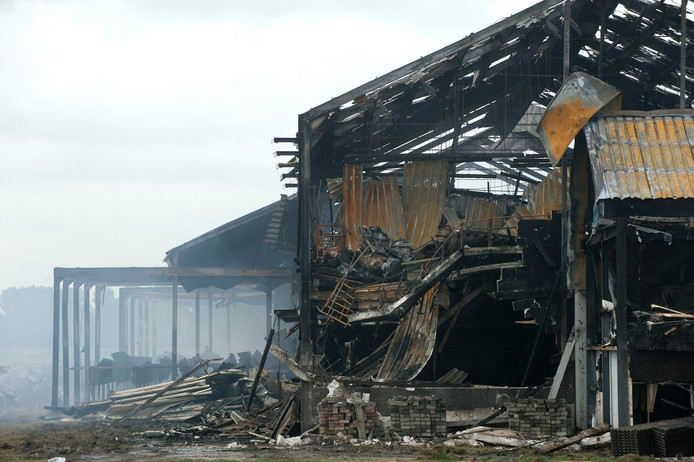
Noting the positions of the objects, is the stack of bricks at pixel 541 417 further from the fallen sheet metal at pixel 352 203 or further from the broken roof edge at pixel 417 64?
the fallen sheet metal at pixel 352 203

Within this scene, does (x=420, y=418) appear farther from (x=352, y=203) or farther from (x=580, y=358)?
(x=352, y=203)

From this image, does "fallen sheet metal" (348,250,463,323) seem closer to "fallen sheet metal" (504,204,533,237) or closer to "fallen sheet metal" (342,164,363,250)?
"fallen sheet metal" (504,204,533,237)

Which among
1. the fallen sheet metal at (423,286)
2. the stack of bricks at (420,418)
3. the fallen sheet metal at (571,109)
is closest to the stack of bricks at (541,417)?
the stack of bricks at (420,418)

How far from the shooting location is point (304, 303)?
1024 inches

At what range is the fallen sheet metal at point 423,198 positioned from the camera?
27953 mm

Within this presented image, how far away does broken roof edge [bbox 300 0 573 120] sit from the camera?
2534 centimetres

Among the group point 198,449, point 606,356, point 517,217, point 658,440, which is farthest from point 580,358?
point 198,449

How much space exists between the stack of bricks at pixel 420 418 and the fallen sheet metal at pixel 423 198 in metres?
9.72

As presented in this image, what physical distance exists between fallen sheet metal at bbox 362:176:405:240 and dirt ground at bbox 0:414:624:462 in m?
8.92

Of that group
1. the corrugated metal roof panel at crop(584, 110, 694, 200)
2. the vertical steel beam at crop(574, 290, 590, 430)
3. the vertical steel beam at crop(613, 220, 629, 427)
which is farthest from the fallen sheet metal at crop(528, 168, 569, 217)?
the vertical steel beam at crop(613, 220, 629, 427)

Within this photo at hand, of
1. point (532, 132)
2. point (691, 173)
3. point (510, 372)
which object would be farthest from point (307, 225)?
point (691, 173)

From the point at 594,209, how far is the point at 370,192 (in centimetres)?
1178

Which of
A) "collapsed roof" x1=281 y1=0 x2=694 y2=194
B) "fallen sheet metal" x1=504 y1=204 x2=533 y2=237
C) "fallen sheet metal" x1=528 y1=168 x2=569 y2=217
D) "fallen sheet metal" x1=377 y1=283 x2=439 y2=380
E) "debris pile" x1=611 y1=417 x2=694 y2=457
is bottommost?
"debris pile" x1=611 y1=417 x2=694 y2=457

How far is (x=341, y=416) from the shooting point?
19.2 m
